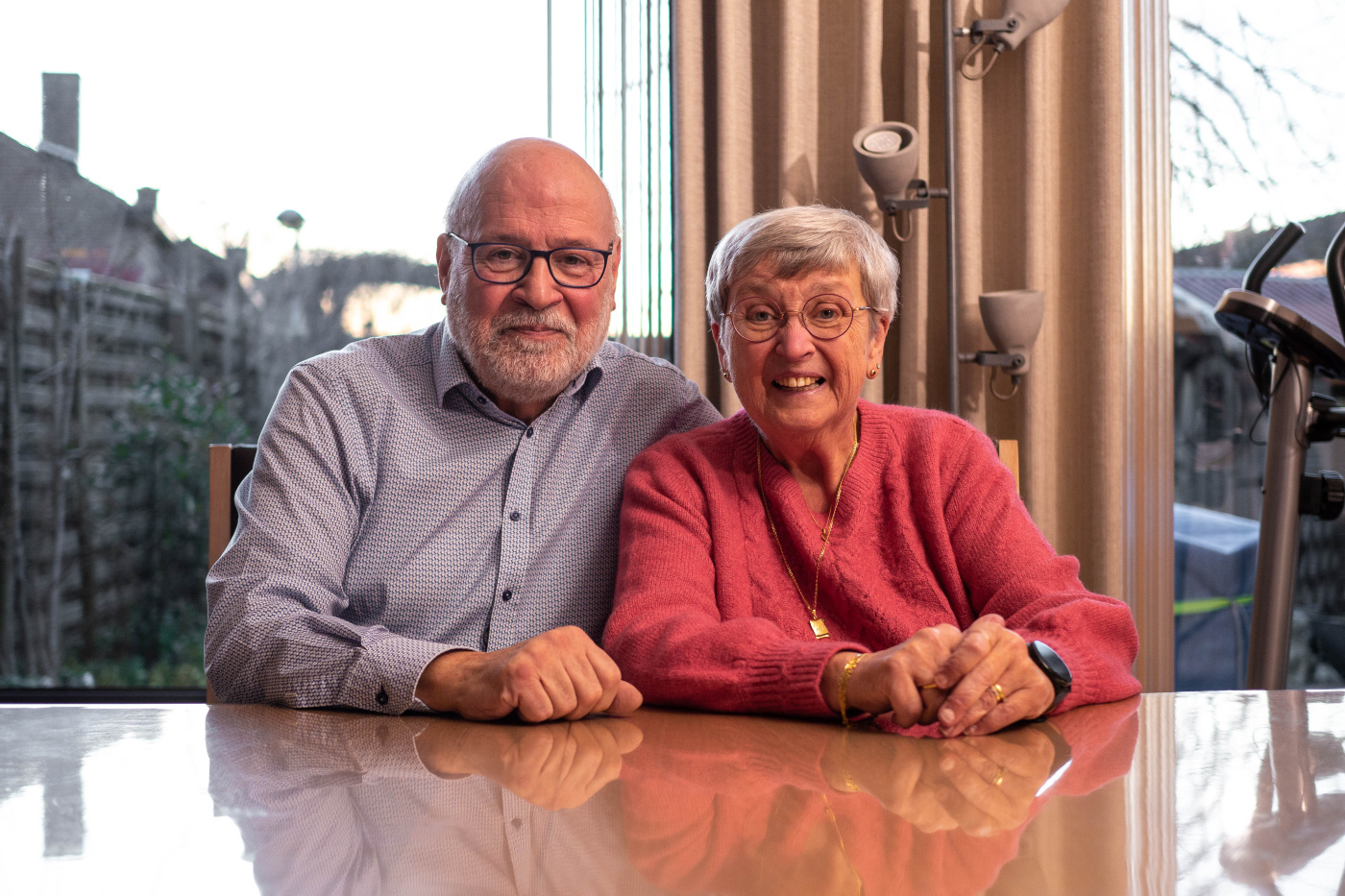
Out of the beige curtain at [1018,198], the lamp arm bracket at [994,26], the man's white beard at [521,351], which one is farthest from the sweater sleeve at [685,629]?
the lamp arm bracket at [994,26]

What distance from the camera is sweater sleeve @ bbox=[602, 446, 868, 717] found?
3.43 ft

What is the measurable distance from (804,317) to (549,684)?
654 mm

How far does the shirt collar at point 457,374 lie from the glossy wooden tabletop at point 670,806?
2.21ft

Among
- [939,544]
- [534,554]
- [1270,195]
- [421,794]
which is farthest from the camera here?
[1270,195]

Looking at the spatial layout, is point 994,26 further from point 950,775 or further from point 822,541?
point 950,775

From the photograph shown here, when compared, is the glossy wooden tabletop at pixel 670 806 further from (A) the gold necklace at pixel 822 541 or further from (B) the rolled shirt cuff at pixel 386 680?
(A) the gold necklace at pixel 822 541

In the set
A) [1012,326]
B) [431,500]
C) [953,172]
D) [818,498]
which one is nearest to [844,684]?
[818,498]

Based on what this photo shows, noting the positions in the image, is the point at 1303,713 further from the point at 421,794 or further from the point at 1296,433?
the point at 1296,433

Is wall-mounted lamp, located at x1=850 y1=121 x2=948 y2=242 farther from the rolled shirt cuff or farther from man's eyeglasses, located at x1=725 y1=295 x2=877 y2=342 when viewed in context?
the rolled shirt cuff

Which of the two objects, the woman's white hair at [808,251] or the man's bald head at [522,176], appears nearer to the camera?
the woman's white hair at [808,251]

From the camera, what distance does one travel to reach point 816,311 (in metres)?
1.40

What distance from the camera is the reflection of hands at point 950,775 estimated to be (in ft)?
2.33

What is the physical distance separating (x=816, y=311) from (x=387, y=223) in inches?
83.3

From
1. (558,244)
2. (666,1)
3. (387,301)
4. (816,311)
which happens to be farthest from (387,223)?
(816,311)
